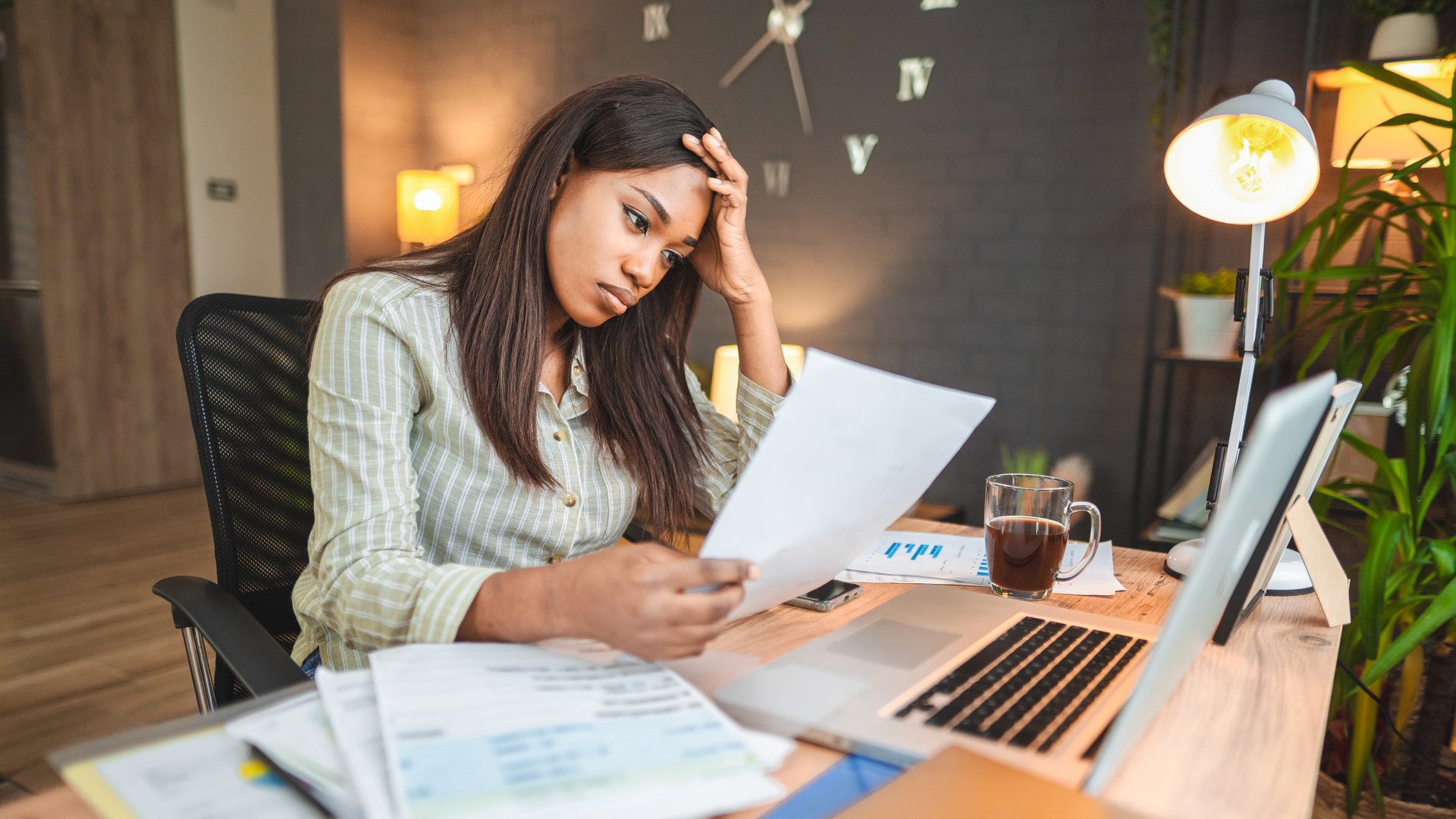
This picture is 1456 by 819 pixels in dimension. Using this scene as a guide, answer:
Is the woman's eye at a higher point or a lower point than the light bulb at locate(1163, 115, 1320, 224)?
lower

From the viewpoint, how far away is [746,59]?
11.4 feet

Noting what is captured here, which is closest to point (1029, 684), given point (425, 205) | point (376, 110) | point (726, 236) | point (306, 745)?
point (306, 745)

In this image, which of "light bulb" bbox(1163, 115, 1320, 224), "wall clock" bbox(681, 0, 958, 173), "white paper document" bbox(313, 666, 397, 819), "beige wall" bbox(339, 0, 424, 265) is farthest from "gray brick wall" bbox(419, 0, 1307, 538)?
"white paper document" bbox(313, 666, 397, 819)

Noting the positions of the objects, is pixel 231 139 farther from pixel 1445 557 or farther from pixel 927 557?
pixel 1445 557

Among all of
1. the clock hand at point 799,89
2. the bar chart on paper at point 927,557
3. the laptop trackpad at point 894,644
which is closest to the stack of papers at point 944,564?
the bar chart on paper at point 927,557

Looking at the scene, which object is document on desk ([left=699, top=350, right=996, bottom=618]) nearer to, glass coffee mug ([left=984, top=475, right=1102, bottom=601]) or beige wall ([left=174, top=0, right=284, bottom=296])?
glass coffee mug ([left=984, top=475, right=1102, bottom=601])

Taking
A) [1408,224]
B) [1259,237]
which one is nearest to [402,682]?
[1259,237]

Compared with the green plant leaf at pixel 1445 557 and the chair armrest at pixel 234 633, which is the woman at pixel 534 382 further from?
the green plant leaf at pixel 1445 557

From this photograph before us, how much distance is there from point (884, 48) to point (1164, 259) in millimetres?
1186

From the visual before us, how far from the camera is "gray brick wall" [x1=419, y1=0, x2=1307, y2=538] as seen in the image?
277 cm

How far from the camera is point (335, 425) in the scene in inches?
36.5

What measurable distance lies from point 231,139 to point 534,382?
13.8ft

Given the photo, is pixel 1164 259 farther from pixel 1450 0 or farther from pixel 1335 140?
pixel 1450 0

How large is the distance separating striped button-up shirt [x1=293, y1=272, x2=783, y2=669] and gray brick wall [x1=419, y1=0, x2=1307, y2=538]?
194cm
